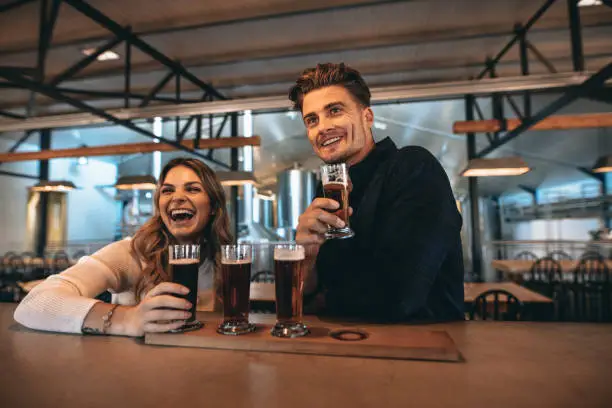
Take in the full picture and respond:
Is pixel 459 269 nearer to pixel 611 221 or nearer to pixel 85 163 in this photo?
pixel 611 221

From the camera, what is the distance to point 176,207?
5.36ft

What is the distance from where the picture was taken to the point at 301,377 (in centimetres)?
72

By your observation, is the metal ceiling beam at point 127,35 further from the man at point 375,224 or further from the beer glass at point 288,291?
the beer glass at point 288,291

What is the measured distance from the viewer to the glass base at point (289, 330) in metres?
0.95

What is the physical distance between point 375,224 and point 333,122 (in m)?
0.40

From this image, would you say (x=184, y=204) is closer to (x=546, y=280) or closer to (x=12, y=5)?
(x=12, y=5)

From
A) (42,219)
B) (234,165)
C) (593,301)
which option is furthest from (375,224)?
(42,219)

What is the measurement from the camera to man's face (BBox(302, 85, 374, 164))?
1297 millimetres

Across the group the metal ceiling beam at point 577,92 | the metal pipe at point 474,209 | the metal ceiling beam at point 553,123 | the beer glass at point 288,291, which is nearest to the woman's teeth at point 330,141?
the beer glass at point 288,291

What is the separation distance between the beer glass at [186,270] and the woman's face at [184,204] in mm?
639

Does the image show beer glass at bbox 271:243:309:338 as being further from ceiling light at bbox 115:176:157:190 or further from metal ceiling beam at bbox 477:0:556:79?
ceiling light at bbox 115:176:157:190

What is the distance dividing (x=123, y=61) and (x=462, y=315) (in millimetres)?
5862

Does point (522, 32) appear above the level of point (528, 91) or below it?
above

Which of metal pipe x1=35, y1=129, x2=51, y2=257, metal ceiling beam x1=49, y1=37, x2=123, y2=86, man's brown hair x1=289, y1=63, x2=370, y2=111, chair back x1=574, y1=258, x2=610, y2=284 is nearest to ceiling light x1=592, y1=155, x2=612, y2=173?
chair back x1=574, y1=258, x2=610, y2=284
